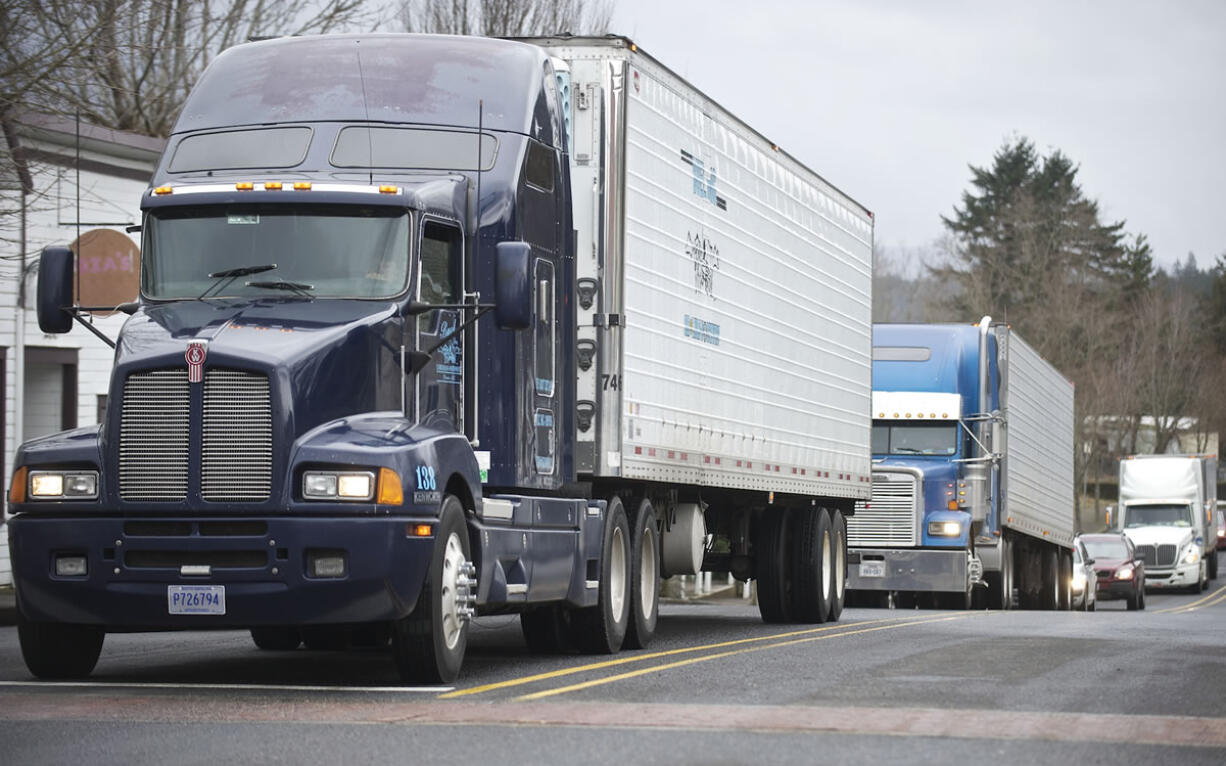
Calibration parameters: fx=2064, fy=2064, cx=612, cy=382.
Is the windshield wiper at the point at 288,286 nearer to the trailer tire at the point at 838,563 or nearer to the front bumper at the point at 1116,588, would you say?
the trailer tire at the point at 838,563

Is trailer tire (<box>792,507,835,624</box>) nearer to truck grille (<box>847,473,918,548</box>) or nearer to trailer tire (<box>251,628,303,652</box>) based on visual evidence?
trailer tire (<box>251,628,303,652</box>)

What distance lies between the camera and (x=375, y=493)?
11.6 metres

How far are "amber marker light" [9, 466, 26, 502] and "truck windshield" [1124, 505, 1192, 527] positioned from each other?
162 feet

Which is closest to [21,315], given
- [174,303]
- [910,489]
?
[910,489]

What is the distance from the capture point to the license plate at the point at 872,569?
1176 inches

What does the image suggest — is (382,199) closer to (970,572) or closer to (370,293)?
(370,293)

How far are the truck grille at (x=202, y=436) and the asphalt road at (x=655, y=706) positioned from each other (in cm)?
119

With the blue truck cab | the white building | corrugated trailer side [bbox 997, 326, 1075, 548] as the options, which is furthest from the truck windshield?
the blue truck cab

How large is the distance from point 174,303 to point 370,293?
3.92 feet

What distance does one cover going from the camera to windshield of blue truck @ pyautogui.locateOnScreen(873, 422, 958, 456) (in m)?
30.3

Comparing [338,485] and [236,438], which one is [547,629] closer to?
[338,485]

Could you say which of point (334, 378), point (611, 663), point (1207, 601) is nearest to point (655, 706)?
point (334, 378)

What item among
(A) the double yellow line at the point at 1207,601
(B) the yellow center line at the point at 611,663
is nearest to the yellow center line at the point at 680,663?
(B) the yellow center line at the point at 611,663

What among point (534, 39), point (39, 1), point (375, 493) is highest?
point (39, 1)
